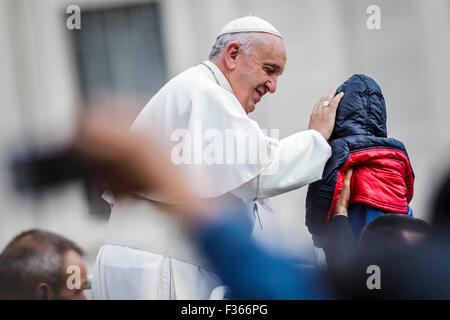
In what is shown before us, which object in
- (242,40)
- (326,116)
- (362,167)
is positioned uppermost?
(242,40)

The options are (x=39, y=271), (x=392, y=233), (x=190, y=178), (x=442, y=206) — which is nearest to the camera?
(x=442, y=206)

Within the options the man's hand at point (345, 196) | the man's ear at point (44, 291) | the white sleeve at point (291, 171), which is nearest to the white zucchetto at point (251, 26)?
the white sleeve at point (291, 171)

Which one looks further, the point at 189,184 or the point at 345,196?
the point at 345,196

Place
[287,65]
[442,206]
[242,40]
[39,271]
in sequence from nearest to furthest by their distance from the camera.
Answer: [442,206]
[39,271]
[242,40]
[287,65]

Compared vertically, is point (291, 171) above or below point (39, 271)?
above

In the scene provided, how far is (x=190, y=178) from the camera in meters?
1.96

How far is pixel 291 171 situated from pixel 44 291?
891 millimetres

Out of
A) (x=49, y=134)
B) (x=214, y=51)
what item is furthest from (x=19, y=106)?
(x=49, y=134)

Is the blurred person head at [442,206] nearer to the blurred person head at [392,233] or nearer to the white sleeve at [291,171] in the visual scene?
the blurred person head at [392,233]

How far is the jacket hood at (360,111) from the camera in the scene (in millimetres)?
2113

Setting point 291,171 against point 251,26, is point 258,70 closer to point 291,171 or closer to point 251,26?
point 251,26

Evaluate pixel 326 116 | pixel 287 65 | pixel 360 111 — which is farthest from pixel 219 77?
pixel 287 65

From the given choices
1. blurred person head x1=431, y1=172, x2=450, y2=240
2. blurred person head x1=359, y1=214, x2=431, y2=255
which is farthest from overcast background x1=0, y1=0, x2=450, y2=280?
blurred person head x1=431, y1=172, x2=450, y2=240

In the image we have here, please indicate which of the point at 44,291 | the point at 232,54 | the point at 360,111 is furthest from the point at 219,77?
the point at 44,291
